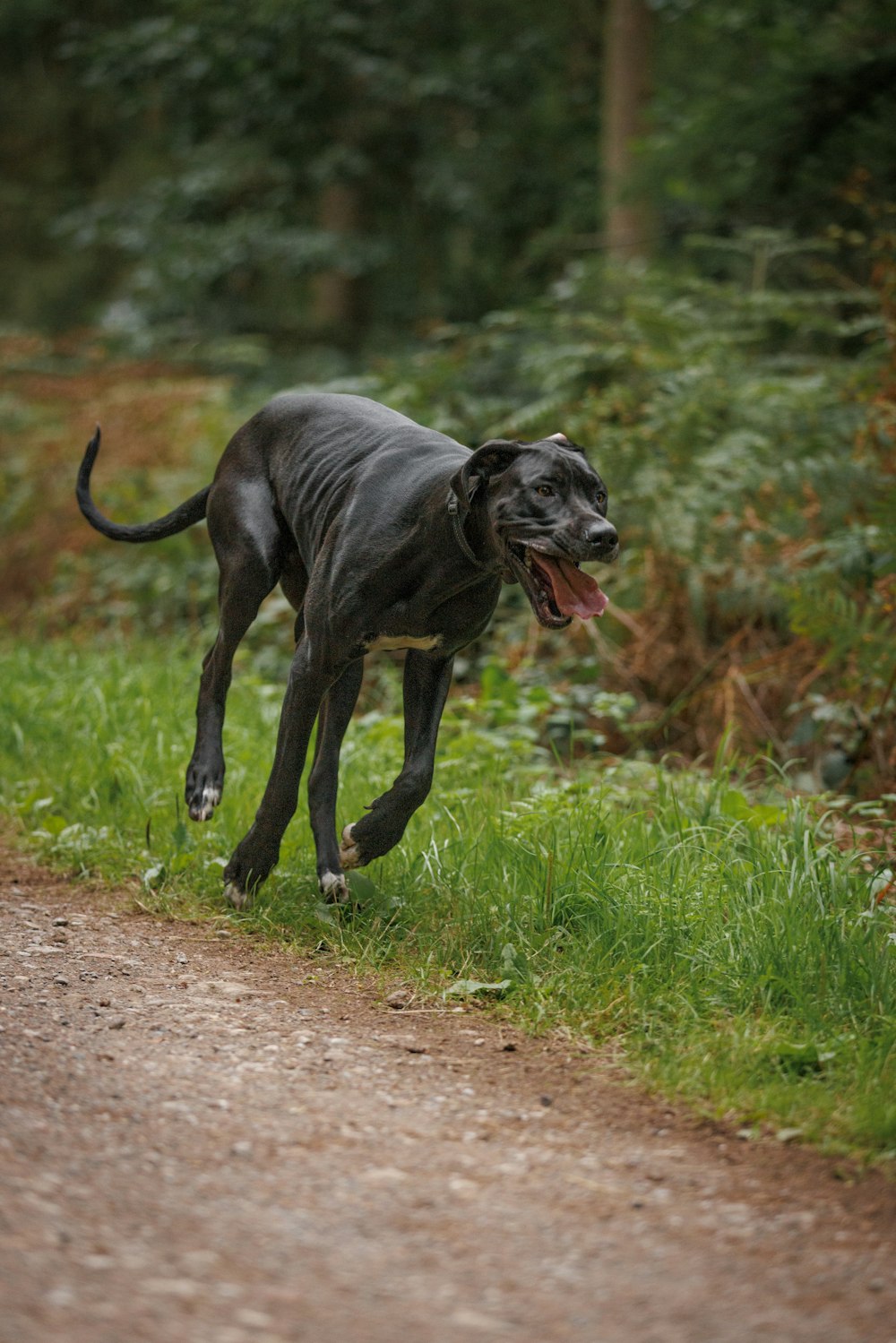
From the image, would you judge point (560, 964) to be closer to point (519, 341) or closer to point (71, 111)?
→ point (519, 341)

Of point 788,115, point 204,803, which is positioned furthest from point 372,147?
point 204,803

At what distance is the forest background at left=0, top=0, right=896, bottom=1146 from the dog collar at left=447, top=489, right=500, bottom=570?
47.1 inches

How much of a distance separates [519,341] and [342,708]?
7.80 metres

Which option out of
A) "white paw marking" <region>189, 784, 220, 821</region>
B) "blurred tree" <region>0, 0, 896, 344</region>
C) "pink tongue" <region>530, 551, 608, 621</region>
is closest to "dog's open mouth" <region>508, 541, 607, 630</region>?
"pink tongue" <region>530, 551, 608, 621</region>

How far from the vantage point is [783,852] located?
198 inches

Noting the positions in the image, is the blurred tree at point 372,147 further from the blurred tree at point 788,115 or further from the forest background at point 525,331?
the blurred tree at point 788,115

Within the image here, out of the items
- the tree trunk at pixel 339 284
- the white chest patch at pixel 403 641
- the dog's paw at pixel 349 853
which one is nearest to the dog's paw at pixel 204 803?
the dog's paw at pixel 349 853

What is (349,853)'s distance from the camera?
502 centimetres

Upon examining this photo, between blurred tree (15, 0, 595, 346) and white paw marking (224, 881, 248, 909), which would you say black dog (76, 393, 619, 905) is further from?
blurred tree (15, 0, 595, 346)

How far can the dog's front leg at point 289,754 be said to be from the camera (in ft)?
16.6

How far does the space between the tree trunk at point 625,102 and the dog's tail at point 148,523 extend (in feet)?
25.5

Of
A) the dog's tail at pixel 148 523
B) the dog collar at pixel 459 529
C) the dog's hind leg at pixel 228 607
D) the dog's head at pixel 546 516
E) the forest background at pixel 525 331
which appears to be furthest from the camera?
the forest background at pixel 525 331

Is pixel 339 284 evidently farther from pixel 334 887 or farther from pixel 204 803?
pixel 334 887

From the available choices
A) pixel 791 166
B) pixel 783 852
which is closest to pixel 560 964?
pixel 783 852
